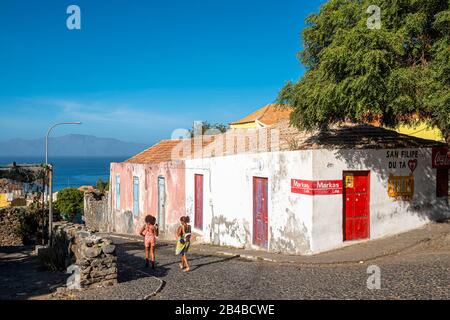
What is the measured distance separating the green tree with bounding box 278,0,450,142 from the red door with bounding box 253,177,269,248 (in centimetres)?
275

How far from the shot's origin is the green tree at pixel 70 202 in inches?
1962

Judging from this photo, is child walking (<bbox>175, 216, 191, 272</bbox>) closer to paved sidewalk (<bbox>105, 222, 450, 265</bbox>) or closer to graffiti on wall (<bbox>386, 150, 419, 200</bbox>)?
paved sidewalk (<bbox>105, 222, 450, 265</bbox>)

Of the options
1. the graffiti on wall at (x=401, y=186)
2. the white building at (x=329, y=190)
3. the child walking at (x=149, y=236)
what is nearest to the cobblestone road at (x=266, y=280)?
the child walking at (x=149, y=236)

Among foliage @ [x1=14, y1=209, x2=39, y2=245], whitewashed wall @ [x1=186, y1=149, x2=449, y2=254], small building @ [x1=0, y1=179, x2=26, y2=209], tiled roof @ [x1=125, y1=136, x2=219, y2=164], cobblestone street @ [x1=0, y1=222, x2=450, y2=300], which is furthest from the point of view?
small building @ [x1=0, y1=179, x2=26, y2=209]

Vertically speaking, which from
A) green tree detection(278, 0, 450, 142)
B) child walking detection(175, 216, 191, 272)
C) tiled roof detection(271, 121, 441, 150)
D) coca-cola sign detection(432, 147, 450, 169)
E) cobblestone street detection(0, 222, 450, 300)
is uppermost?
green tree detection(278, 0, 450, 142)

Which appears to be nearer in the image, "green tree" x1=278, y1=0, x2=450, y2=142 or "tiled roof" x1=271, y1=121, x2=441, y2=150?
"green tree" x1=278, y1=0, x2=450, y2=142

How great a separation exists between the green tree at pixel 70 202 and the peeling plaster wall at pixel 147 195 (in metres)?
25.1

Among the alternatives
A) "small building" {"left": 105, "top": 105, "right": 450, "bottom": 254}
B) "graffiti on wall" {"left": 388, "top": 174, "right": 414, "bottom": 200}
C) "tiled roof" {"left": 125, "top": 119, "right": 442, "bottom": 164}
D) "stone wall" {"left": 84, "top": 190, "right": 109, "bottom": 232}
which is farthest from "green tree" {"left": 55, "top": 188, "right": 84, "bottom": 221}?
"graffiti on wall" {"left": 388, "top": 174, "right": 414, "bottom": 200}

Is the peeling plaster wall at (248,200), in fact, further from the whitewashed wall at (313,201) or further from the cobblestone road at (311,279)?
the cobblestone road at (311,279)

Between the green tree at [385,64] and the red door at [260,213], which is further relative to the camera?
the red door at [260,213]

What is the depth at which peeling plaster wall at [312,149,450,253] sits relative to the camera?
12.0m

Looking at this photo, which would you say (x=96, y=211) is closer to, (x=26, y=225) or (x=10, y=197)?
(x=26, y=225)

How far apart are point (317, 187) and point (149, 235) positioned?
14.7ft

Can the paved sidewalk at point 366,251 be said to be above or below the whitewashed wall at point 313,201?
below
